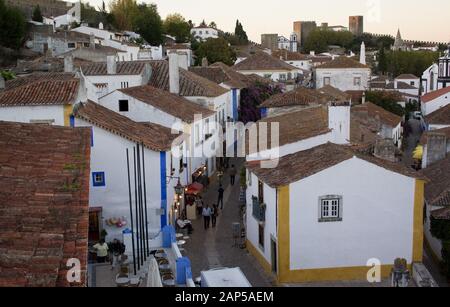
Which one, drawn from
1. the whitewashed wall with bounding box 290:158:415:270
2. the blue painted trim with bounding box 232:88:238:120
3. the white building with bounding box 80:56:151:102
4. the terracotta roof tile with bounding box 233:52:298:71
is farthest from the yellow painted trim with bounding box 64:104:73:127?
the terracotta roof tile with bounding box 233:52:298:71

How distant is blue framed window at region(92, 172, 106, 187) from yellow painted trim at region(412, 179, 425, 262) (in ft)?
30.7

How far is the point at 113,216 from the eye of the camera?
20.2 meters

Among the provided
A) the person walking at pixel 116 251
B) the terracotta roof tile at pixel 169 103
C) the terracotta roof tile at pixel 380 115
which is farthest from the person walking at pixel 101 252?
the terracotta roof tile at pixel 380 115

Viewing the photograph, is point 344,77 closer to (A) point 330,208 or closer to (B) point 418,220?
(B) point 418,220

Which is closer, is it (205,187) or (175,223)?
(175,223)

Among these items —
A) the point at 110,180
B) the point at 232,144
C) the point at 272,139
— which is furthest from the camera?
the point at 232,144

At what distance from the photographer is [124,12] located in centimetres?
8269

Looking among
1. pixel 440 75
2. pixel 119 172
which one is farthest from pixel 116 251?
pixel 440 75

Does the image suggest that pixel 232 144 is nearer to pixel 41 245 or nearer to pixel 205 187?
pixel 205 187

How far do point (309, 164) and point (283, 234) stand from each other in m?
2.14

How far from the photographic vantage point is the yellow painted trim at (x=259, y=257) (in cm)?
1844

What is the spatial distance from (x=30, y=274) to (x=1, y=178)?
11.6 ft

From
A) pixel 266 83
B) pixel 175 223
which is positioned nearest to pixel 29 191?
pixel 175 223

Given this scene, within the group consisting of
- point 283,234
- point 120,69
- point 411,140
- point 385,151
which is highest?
point 120,69
